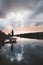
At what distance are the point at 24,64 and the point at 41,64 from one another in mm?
3085

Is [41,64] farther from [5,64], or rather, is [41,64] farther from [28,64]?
[5,64]

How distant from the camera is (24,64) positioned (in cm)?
1880

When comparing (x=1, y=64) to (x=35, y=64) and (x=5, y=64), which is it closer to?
(x=5, y=64)

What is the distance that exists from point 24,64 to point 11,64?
7.73ft

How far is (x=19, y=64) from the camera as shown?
61.2 ft

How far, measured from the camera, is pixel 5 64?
18547 millimetres

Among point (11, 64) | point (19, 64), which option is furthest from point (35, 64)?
point (11, 64)

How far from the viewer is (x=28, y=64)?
61.4 ft

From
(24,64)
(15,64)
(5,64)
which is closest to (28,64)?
(24,64)

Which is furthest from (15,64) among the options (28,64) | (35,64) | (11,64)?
(35,64)

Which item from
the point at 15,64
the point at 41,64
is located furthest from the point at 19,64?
the point at 41,64

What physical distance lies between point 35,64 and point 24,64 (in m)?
2.00

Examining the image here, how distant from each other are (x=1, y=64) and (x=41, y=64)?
Result: 23.7 feet

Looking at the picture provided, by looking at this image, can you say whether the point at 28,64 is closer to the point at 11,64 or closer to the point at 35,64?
the point at 35,64
